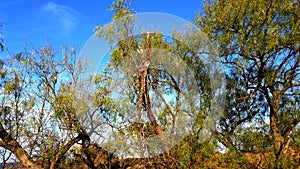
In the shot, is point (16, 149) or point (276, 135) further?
point (276, 135)

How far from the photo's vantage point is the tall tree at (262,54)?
511 cm

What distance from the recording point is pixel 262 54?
5.27 metres

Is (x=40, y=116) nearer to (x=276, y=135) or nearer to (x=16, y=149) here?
(x=16, y=149)

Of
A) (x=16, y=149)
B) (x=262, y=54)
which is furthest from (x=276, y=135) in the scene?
(x=16, y=149)

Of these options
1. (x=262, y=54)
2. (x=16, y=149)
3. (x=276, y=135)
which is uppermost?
(x=262, y=54)

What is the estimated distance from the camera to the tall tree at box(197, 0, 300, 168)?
5105mm

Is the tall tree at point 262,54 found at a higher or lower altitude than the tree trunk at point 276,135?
higher

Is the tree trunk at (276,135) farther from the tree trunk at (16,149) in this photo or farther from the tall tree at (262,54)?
the tree trunk at (16,149)

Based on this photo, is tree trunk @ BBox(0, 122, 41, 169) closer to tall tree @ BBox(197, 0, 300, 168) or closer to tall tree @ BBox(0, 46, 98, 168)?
tall tree @ BBox(0, 46, 98, 168)

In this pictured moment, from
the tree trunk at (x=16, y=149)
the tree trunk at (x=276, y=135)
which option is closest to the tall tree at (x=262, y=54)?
the tree trunk at (x=276, y=135)

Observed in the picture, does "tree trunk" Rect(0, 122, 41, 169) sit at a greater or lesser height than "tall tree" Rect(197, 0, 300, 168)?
lesser

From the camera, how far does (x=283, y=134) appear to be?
559 cm

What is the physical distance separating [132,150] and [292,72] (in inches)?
102

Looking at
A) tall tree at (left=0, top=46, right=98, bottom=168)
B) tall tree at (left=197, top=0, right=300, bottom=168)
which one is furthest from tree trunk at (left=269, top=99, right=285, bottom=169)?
tall tree at (left=0, top=46, right=98, bottom=168)
